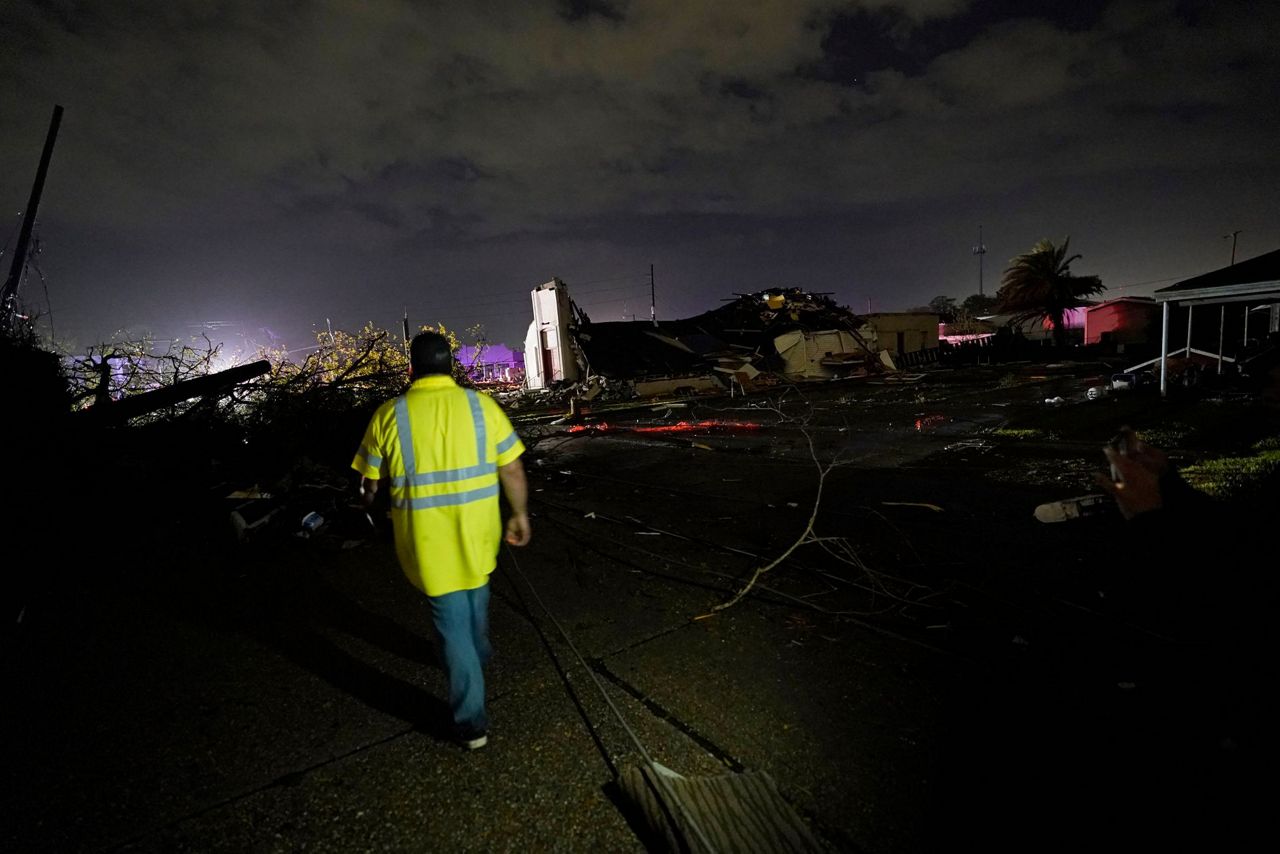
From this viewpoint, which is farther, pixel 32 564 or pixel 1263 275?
pixel 1263 275

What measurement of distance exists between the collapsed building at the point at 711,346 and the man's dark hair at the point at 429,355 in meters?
21.4

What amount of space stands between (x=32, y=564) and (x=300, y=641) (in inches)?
142

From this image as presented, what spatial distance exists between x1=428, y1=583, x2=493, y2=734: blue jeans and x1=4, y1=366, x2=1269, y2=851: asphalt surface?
0.18 metres

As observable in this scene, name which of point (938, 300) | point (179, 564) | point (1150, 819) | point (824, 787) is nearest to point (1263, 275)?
point (1150, 819)

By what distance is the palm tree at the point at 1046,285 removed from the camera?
1336 inches

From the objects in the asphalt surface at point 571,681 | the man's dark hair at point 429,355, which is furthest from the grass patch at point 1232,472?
the man's dark hair at point 429,355

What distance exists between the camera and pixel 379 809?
2.22 metres

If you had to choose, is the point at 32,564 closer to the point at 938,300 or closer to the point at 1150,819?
the point at 1150,819

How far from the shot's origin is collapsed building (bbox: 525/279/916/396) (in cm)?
2530

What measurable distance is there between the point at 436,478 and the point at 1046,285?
41.5 metres

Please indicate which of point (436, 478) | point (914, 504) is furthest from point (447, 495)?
point (914, 504)

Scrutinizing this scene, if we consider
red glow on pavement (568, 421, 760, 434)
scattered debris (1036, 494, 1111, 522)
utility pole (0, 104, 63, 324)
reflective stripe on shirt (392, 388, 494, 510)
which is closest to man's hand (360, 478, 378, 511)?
reflective stripe on shirt (392, 388, 494, 510)

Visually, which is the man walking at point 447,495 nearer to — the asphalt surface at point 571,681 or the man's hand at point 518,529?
the man's hand at point 518,529

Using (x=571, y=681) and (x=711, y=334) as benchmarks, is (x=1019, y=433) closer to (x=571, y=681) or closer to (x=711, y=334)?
(x=571, y=681)
